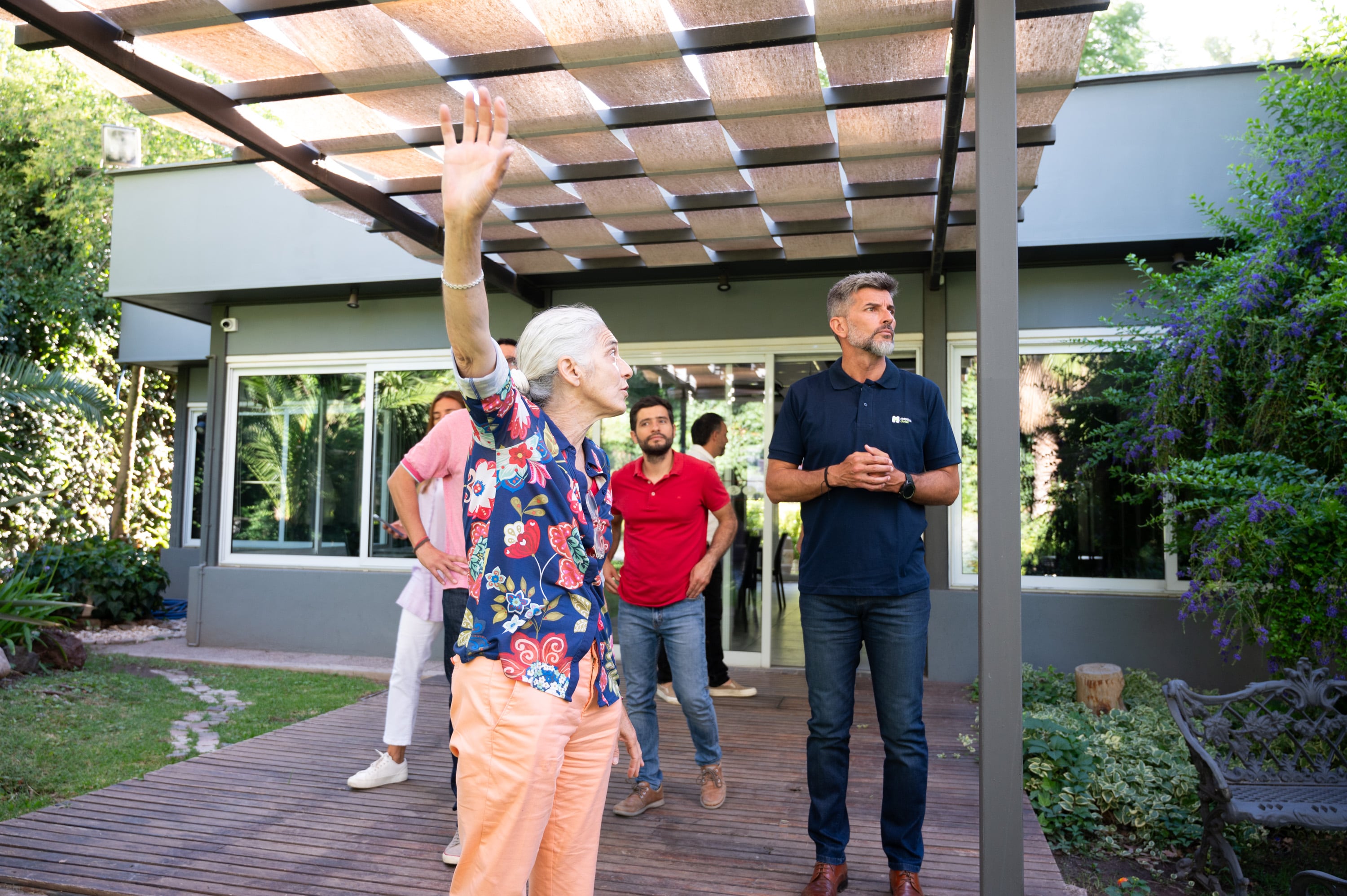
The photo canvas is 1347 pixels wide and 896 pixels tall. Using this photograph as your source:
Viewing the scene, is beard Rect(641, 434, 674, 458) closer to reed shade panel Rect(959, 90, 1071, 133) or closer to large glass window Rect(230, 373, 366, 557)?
reed shade panel Rect(959, 90, 1071, 133)

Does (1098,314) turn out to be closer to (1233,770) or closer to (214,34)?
(1233,770)

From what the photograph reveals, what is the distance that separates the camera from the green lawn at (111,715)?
13.5ft

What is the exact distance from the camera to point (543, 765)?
1.50 metres

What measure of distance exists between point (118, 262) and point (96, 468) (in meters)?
4.66

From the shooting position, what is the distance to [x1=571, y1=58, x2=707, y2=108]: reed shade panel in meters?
3.60

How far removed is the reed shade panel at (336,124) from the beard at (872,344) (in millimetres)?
2552

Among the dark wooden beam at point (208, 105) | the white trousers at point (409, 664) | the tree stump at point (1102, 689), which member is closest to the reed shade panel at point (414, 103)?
the dark wooden beam at point (208, 105)

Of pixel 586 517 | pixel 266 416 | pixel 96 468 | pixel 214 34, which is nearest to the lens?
pixel 586 517

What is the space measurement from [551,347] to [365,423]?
21.7 ft

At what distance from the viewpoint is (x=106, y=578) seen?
9.29 m

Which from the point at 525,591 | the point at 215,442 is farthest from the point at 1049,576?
the point at 215,442

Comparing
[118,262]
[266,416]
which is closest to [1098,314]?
[266,416]

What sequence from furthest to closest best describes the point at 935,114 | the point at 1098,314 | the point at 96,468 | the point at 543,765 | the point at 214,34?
the point at 96,468 < the point at 1098,314 < the point at 935,114 < the point at 214,34 < the point at 543,765

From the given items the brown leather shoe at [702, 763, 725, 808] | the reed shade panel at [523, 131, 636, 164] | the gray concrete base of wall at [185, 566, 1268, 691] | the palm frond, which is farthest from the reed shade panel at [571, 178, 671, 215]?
the palm frond
